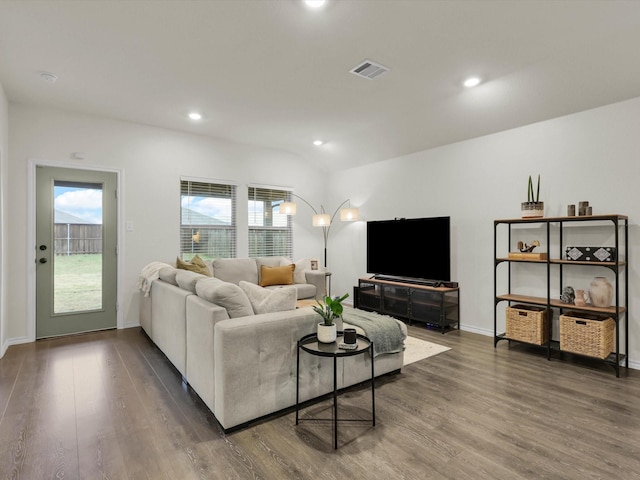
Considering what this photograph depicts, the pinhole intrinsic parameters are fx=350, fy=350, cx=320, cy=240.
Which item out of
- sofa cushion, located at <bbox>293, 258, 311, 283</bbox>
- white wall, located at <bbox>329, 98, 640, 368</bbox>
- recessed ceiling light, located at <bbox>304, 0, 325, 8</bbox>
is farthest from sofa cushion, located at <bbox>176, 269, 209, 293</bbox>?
white wall, located at <bbox>329, 98, 640, 368</bbox>

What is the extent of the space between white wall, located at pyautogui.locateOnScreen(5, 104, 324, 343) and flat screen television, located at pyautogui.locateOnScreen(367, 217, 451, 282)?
2.04 meters

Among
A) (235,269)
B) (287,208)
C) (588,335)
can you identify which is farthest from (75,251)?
(588,335)

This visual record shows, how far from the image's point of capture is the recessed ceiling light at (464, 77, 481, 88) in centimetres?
335

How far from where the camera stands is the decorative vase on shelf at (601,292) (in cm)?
320

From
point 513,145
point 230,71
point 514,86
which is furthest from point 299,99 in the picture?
point 513,145

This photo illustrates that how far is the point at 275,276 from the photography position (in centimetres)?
522

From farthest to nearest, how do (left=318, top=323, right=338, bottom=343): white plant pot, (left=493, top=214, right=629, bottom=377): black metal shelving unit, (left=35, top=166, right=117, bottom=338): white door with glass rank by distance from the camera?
1. (left=35, top=166, right=117, bottom=338): white door with glass
2. (left=493, top=214, right=629, bottom=377): black metal shelving unit
3. (left=318, top=323, right=338, bottom=343): white plant pot

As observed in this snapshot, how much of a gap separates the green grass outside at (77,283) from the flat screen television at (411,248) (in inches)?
150

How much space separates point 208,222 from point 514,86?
4.32 m

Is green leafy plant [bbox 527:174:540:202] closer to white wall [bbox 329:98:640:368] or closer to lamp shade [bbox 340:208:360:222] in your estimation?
white wall [bbox 329:98:640:368]

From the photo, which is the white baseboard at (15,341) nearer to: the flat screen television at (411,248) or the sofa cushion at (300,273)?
the sofa cushion at (300,273)

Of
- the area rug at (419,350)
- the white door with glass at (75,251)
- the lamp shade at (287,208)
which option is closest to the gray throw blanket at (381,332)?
the area rug at (419,350)

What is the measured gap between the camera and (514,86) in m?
3.40

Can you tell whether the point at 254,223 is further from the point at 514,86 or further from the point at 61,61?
the point at 514,86
